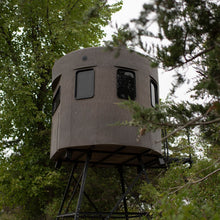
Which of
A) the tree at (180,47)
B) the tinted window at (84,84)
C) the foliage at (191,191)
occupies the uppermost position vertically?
the tinted window at (84,84)

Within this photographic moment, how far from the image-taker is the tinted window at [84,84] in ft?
22.3

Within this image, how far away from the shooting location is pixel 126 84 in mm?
6953

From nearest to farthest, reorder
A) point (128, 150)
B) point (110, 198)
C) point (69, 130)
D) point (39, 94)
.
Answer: point (69, 130)
point (128, 150)
point (110, 198)
point (39, 94)

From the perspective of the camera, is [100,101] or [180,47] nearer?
[180,47]

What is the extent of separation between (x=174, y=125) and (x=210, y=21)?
56.0 inches

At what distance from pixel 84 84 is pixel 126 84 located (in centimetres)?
98

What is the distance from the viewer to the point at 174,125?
3926mm

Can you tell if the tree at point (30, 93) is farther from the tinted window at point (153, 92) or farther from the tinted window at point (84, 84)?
the tinted window at point (153, 92)

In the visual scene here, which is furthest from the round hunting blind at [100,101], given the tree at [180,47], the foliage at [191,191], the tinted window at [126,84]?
the tree at [180,47]

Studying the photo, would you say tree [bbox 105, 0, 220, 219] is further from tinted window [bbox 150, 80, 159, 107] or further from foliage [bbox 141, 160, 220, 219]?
tinted window [bbox 150, 80, 159, 107]

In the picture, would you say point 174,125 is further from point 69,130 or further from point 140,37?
point 69,130

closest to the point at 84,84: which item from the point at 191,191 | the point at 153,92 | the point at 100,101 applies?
the point at 100,101

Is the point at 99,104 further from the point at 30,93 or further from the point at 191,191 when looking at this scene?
the point at 30,93

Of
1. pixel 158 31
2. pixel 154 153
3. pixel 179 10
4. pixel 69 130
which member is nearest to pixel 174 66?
pixel 158 31
